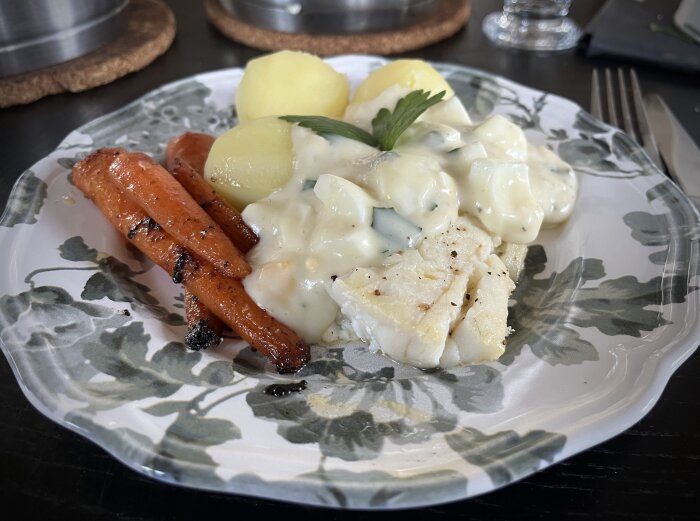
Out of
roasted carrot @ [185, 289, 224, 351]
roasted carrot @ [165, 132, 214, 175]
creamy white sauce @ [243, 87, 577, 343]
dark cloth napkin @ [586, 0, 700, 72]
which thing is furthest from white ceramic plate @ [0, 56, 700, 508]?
dark cloth napkin @ [586, 0, 700, 72]

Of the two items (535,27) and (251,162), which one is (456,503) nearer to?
(251,162)

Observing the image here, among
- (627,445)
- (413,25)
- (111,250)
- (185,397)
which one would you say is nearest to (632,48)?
(413,25)

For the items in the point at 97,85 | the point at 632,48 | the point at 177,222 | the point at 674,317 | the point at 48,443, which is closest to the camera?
the point at 48,443

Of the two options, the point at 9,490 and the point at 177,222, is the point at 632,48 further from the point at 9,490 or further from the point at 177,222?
the point at 9,490

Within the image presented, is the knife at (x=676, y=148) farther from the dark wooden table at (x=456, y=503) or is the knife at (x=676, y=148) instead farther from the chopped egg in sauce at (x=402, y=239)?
the dark wooden table at (x=456, y=503)

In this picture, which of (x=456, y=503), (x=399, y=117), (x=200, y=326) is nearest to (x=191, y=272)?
(x=200, y=326)

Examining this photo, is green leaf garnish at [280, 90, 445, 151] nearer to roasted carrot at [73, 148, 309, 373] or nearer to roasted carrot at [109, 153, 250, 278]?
roasted carrot at [109, 153, 250, 278]

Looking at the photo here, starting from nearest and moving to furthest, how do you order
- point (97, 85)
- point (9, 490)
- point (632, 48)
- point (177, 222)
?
point (9, 490) < point (177, 222) < point (97, 85) < point (632, 48)
